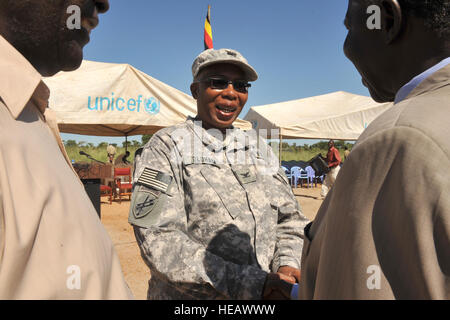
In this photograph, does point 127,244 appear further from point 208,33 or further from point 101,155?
point 101,155

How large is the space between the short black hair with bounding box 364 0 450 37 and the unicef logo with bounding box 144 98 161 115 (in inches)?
229

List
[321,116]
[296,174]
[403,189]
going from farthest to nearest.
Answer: [296,174]
[321,116]
[403,189]

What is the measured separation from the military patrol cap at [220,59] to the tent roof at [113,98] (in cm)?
428

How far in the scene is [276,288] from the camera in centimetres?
147

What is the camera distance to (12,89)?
76cm

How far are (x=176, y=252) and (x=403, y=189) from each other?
1.08m

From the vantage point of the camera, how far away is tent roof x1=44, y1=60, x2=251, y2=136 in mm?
5637

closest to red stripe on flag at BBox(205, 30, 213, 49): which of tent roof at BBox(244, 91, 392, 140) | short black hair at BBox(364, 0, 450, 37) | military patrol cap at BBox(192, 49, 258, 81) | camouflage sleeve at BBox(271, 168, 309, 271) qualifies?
military patrol cap at BBox(192, 49, 258, 81)

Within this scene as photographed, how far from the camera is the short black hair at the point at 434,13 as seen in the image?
76cm

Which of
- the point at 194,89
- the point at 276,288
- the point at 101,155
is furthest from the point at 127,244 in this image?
the point at 101,155

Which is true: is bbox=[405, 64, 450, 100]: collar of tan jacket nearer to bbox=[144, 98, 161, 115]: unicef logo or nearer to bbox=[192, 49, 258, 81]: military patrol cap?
bbox=[192, 49, 258, 81]: military patrol cap

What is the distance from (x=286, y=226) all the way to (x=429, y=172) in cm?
130

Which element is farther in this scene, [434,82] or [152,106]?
[152,106]

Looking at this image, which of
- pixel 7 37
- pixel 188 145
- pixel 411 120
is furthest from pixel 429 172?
pixel 188 145
